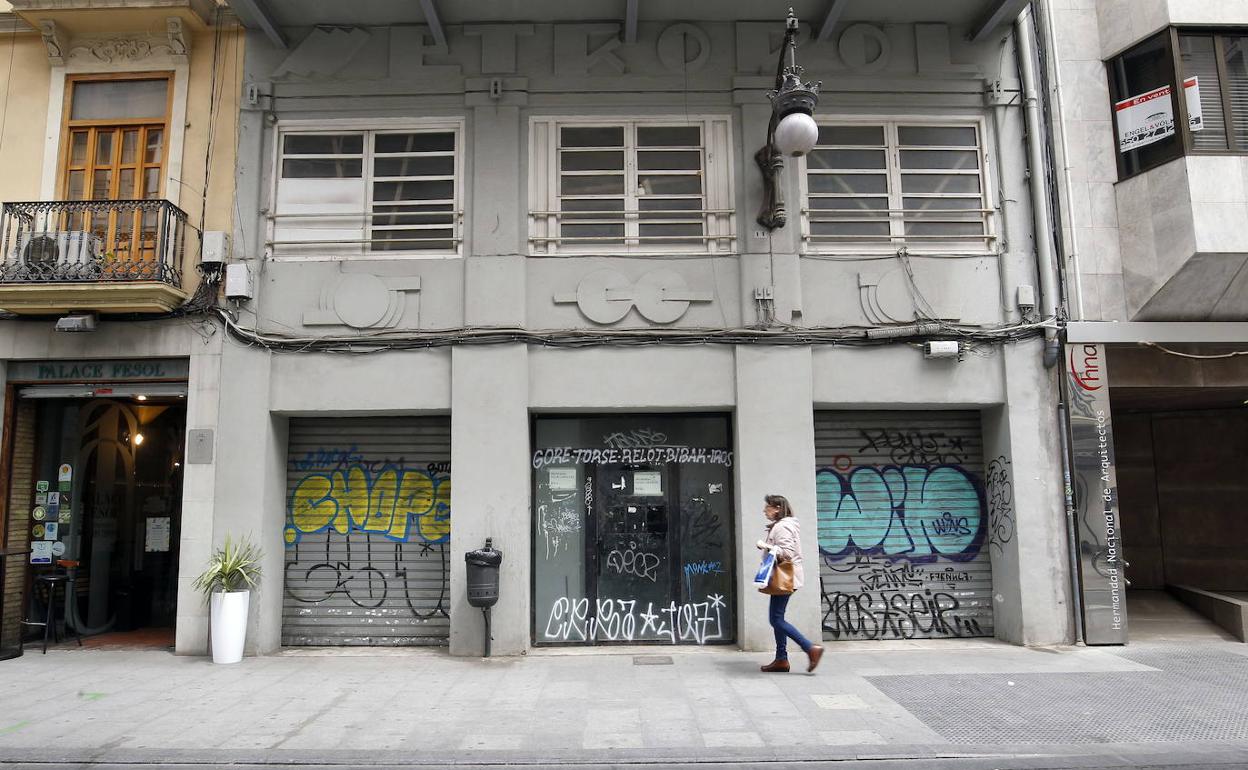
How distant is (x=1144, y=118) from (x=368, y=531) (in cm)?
1051

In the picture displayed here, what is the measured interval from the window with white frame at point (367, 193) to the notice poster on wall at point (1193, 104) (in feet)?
28.0

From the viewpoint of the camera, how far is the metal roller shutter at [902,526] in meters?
9.55

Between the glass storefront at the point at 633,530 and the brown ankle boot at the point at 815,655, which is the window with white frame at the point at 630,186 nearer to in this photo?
the glass storefront at the point at 633,530

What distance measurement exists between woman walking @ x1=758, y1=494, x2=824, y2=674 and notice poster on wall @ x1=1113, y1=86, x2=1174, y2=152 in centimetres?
632

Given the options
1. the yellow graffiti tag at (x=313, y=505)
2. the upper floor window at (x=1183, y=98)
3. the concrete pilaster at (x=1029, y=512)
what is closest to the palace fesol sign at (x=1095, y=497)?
the concrete pilaster at (x=1029, y=512)

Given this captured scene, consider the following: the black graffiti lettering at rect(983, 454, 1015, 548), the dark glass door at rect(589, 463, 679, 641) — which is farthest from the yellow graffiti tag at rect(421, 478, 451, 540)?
the black graffiti lettering at rect(983, 454, 1015, 548)

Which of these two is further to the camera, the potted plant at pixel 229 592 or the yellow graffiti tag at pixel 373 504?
the yellow graffiti tag at pixel 373 504

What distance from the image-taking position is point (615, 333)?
30.5 ft

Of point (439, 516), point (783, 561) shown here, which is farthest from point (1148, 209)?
point (439, 516)

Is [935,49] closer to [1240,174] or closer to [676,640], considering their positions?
[1240,174]

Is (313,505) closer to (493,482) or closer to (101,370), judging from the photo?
(493,482)

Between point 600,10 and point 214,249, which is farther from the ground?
point 600,10

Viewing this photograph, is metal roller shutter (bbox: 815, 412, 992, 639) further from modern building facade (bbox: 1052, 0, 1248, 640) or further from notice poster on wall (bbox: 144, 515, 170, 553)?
notice poster on wall (bbox: 144, 515, 170, 553)

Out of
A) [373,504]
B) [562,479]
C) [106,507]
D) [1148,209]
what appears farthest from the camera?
[106,507]
